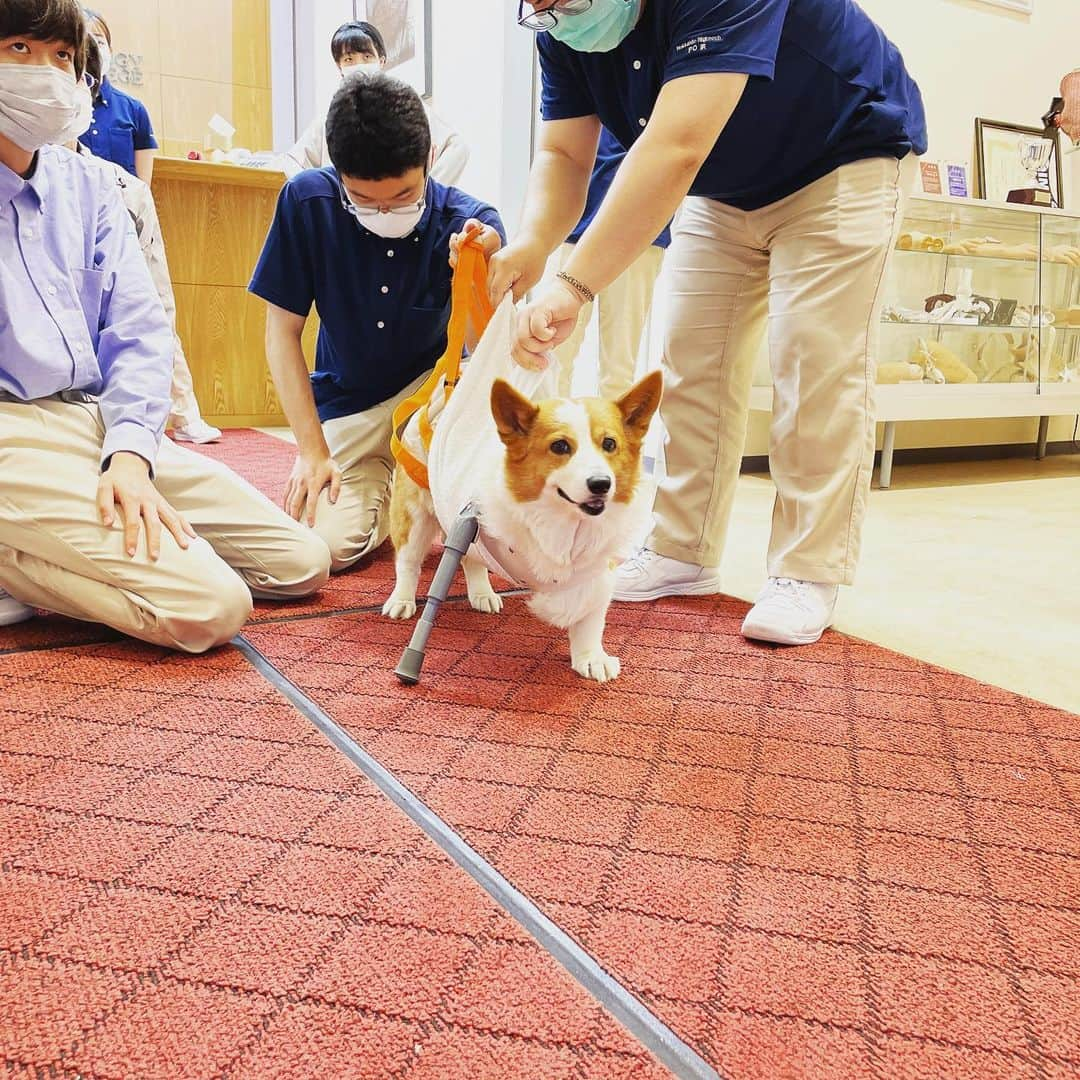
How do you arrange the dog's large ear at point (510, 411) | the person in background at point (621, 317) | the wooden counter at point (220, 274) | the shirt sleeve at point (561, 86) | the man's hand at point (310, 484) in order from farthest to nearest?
the wooden counter at point (220, 274)
the person in background at point (621, 317)
the man's hand at point (310, 484)
the shirt sleeve at point (561, 86)
the dog's large ear at point (510, 411)

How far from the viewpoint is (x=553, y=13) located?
136 centimetres

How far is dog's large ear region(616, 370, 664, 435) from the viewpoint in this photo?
134 cm

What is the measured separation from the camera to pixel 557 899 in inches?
34.7

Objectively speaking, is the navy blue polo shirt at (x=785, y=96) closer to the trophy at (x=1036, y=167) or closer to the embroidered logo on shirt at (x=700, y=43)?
the embroidered logo on shirt at (x=700, y=43)

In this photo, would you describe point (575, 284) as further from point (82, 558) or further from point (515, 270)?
point (82, 558)

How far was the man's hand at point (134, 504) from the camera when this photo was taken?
4.71 feet

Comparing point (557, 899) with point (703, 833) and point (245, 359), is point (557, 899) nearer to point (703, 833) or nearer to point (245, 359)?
point (703, 833)

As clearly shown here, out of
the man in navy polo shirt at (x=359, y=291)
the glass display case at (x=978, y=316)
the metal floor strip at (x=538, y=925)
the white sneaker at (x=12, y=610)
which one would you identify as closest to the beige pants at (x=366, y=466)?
the man in navy polo shirt at (x=359, y=291)

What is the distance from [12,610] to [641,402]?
112 centimetres

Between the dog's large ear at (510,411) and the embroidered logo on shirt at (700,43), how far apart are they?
54 centimetres

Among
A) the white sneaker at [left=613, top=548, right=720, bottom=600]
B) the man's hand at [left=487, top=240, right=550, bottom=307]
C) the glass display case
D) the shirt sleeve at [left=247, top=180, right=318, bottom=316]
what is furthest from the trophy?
the shirt sleeve at [left=247, top=180, right=318, bottom=316]

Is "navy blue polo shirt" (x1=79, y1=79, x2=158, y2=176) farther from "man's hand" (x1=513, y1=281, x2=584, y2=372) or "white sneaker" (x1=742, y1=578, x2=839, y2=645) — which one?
"white sneaker" (x1=742, y1=578, x2=839, y2=645)

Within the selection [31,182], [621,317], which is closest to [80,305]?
[31,182]

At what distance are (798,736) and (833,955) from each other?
48 centimetres
